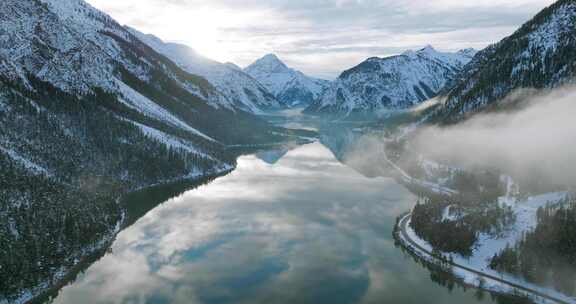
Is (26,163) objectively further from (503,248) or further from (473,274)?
(503,248)

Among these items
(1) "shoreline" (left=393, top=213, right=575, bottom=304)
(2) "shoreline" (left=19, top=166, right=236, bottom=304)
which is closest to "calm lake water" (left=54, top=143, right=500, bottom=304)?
(2) "shoreline" (left=19, top=166, right=236, bottom=304)

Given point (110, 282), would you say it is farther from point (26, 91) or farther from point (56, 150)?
point (26, 91)

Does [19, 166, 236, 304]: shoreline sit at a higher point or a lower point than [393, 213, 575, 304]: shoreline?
higher

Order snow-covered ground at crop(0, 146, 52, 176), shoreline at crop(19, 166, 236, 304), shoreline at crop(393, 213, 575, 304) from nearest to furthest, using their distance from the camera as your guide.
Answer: shoreline at crop(393, 213, 575, 304) → shoreline at crop(19, 166, 236, 304) → snow-covered ground at crop(0, 146, 52, 176)

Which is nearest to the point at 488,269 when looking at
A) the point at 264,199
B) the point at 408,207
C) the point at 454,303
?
the point at 454,303

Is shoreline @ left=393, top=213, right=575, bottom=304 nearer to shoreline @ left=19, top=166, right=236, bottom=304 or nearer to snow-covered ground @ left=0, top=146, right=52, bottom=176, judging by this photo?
shoreline @ left=19, top=166, right=236, bottom=304

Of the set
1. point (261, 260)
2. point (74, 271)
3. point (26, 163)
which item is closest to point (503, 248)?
point (261, 260)
